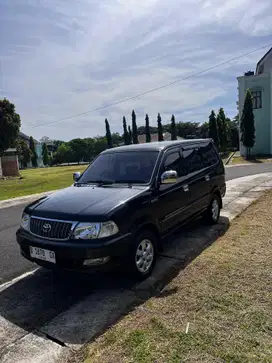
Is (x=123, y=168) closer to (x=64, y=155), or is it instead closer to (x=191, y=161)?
(x=191, y=161)

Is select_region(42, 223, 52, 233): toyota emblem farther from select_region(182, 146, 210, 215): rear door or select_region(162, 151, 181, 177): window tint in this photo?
select_region(182, 146, 210, 215): rear door

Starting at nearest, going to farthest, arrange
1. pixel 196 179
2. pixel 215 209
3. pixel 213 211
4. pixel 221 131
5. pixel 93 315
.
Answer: pixel 93 315, pixel 196 179, pixel 213 211, pixel 215 209, pixel 221 131

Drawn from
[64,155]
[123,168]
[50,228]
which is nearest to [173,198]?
[123,168]

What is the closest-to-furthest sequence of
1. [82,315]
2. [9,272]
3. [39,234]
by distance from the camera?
[82,315]
[39,234]
[9,272]

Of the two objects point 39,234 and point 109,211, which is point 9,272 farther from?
point 109,211

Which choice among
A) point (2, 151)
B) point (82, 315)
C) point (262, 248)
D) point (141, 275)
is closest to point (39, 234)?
point (82, 315)

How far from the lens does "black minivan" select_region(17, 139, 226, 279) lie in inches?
140

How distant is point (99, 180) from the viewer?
4910mm

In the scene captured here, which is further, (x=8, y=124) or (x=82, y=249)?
(x=8, y=124)

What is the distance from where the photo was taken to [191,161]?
5777 mm

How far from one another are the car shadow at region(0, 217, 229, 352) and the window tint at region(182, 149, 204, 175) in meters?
1.45

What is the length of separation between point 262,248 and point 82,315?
3037mm

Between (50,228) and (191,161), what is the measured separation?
309 centimetres

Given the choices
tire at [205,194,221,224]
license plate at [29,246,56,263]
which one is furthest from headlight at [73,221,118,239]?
tire at [205,194,221,224]
